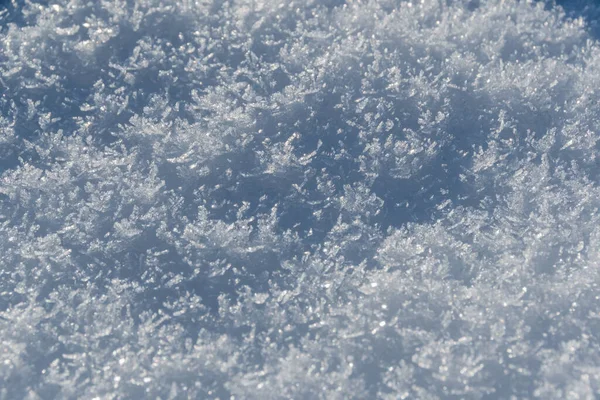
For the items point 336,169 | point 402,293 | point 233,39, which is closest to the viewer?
point 402,293

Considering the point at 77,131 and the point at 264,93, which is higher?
the point at 264,93

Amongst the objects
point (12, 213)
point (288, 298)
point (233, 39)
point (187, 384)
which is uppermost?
point (233, 39)

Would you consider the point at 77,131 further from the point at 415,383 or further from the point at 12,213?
the point at 415,383

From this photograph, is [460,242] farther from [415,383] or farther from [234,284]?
[234,284]

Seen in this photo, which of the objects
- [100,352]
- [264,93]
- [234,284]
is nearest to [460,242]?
[234,284]

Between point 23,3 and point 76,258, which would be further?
point 23,3

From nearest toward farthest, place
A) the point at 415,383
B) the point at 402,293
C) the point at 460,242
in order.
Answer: the point at 415,383
the point at 402,293
the point at 460,242
